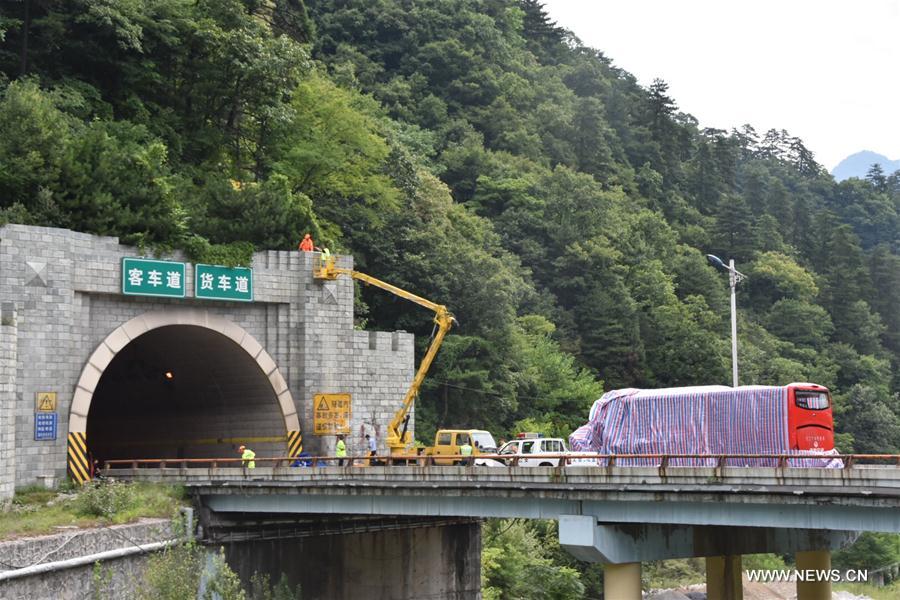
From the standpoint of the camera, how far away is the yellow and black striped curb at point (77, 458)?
41.5m

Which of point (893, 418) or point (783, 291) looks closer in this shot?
point (893, 418)

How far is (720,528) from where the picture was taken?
35562 mm

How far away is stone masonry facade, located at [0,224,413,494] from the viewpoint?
132 feet

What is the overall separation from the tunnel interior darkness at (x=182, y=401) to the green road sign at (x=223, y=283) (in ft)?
4.94

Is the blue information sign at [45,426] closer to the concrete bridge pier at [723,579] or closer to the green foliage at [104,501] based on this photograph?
the green foliage at [104,501]

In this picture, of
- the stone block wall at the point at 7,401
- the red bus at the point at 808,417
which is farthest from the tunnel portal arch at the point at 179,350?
the red bus at the point at 808,417

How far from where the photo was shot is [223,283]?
4550 cm

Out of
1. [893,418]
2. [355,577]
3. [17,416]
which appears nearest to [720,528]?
[355,577]

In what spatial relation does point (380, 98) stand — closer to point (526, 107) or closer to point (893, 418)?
point (526, 107)

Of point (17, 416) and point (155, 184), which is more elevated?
point (155, 184)

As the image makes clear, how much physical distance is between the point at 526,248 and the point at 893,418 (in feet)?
108

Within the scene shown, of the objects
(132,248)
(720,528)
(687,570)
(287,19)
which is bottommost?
(687,570)

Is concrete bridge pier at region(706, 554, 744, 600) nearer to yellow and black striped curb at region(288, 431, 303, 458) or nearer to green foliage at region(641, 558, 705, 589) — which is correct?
yellow and black striped curb at region(288, 431, 303, 458)

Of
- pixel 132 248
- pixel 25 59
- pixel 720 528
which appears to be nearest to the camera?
pixel 720 528
